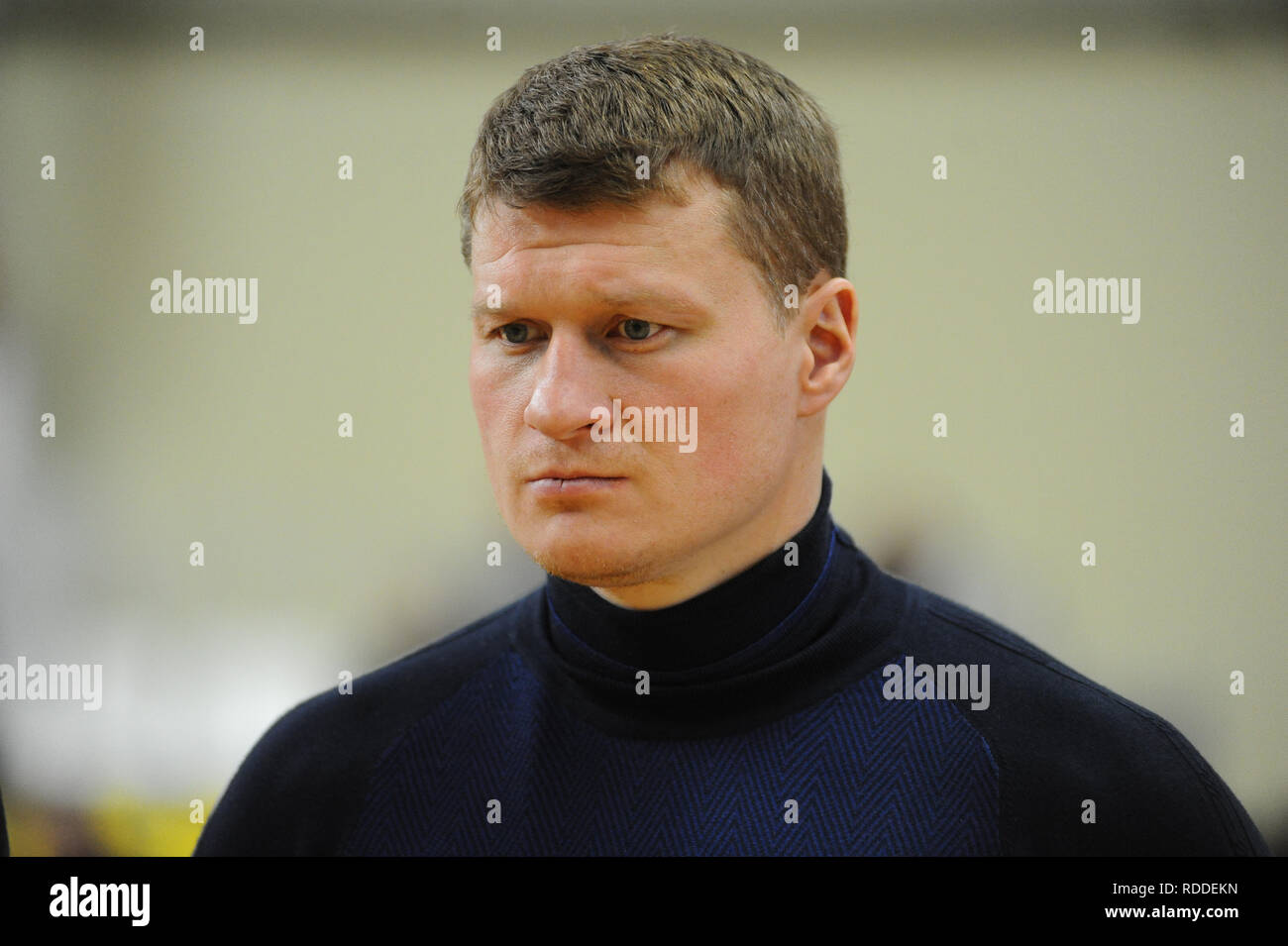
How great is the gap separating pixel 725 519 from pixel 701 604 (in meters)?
0.14

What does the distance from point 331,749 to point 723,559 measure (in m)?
0.73

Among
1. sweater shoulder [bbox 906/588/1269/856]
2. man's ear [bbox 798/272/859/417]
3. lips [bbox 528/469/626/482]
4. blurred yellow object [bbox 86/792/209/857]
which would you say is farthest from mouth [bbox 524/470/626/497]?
blurred yellow object [bbox 86/792/209/857]

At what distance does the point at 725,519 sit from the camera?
1738 mm

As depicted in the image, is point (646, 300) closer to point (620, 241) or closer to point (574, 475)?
point (620, 241)

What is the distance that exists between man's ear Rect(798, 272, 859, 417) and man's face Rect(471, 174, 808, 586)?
0.06 m

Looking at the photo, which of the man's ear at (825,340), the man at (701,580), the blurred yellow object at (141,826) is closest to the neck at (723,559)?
the man at (701,580)

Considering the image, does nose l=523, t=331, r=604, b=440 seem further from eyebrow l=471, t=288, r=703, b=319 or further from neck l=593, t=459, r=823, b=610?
neck l=593, t=459, r=823, b=610

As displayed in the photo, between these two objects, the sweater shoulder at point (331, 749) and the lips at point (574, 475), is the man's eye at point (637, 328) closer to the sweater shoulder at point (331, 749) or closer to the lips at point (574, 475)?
the lips at point (574, 475)

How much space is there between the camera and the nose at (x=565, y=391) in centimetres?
163

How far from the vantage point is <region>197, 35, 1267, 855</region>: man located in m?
1.66

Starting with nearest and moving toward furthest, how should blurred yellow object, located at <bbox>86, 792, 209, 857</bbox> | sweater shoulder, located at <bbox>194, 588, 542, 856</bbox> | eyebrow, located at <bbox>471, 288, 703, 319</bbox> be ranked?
eyebrow, located at <bbox>471, 288, 703, 319</bbox>
sweater shoulder, located at <bbox>194, 588, 542, 856</bbox>
blurred yellow object, located at <bbox>86, 792, 209, 857</bbox>

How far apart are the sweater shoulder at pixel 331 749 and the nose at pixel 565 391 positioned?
484 millimetres
